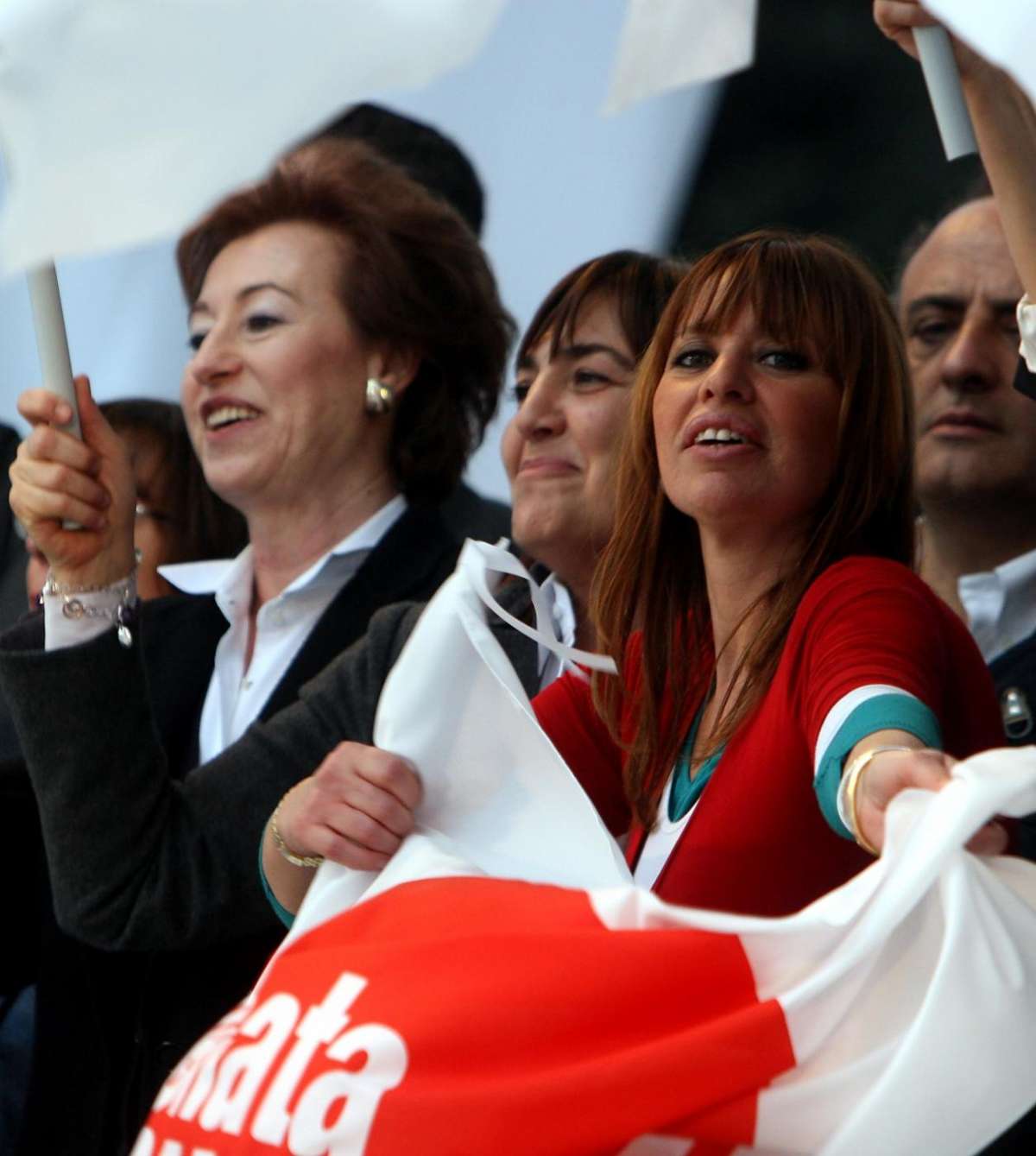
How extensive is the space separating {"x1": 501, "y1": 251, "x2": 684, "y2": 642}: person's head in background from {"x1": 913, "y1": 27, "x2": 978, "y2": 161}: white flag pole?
1071mm

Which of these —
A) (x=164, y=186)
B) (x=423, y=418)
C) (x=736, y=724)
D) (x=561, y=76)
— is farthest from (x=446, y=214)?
(x=164, y=186)

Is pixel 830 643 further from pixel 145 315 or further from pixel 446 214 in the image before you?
pixel 145 315

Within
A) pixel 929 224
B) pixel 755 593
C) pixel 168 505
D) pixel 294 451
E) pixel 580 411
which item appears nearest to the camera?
pixel 755 593

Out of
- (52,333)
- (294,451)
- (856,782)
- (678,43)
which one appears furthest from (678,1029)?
(294,451)

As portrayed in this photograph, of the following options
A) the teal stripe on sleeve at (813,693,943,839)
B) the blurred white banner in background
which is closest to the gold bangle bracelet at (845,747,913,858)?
the teal stripe on sleeve at (813,693,943,839)

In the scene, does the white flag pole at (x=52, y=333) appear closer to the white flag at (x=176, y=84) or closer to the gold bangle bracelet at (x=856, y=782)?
the white flag at (x=176, y=84)

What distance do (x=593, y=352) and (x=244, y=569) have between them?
0.63m

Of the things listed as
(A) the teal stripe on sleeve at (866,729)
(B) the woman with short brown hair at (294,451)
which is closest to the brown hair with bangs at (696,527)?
(A) the teal stripe on sleeve at (866,729)

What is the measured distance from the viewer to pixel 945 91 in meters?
1.31

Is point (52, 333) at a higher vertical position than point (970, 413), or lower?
higher

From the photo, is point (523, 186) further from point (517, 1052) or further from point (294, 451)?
point (517, 1052)

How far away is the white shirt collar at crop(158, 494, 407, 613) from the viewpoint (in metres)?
2.61

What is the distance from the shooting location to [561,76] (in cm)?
338

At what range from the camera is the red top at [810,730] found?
4.99ft
